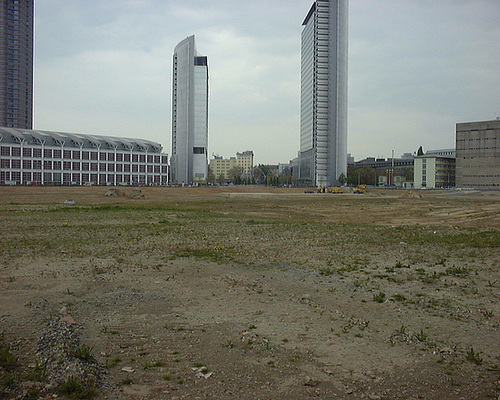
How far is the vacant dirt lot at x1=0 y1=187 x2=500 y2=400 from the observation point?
246 inches

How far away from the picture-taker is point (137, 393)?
5.93 meters

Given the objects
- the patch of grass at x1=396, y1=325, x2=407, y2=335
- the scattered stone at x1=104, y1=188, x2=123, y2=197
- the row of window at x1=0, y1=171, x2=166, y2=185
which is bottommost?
the patch of grass at x1=396, y1=325, x2=407, y2=335

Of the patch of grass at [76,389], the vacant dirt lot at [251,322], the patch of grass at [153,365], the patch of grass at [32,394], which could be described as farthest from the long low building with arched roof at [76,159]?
the patch of grass at [76,389]

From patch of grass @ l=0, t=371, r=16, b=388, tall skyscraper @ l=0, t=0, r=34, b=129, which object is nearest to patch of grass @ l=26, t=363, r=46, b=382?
patch of grass @ l=0, t=371, r=16, b=388

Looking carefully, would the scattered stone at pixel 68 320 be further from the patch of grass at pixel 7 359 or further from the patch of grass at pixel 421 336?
the patch of grass at pixel 421 336

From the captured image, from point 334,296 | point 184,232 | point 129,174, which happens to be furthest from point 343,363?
point 129,174

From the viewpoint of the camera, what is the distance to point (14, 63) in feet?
627

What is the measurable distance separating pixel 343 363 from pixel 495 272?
30.0 feet

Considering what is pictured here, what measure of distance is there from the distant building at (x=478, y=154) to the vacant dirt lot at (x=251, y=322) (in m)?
140

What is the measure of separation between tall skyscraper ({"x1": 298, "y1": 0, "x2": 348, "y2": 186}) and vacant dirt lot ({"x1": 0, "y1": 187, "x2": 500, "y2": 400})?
16870cm

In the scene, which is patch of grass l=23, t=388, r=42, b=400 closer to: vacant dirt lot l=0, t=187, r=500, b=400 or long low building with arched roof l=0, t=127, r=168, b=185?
vacant dirt lot l=0, t=187, r=500, b=400

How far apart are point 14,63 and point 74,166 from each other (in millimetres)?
87375

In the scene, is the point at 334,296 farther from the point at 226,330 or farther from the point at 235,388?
the point at 235,388

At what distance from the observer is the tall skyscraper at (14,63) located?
18775 cm
